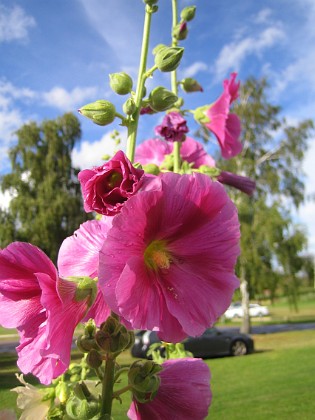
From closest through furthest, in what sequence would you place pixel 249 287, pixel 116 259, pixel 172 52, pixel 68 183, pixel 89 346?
pixel 116 259 → pixel 89 346 → pixel 172 52 → pixel 249 287 → pixel 68 183

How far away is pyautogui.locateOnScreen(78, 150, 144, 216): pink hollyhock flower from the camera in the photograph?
2.30ft

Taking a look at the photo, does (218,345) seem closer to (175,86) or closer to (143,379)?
(175,86)

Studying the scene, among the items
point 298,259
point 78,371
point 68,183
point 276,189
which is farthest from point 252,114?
point 78,371

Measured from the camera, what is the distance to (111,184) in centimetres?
74

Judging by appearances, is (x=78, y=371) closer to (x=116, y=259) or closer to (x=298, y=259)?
(x=116, y=259)

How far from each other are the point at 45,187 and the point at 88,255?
1786cm

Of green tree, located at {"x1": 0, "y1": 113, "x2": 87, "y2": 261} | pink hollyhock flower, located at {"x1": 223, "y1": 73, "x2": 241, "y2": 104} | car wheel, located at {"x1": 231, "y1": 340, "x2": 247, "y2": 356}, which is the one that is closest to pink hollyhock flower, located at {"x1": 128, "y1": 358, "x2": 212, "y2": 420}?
pink hollyhock flower, located at {"x1": 223, "y1": 73, "x2": 241, "y2": 104}

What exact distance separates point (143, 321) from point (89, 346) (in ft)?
0.52

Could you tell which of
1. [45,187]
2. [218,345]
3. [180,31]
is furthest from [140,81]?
[45,187]

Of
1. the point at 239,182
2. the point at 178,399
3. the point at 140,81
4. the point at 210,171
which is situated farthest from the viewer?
the point at 239,182

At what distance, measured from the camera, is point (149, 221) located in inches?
26.8

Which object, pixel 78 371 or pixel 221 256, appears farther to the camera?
pixel 78 371

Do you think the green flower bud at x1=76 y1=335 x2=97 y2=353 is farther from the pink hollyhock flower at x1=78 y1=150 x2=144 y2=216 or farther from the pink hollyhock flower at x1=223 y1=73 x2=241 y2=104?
the pink hollyhock flower at x1=223 y1=73 x2=241 y2=104

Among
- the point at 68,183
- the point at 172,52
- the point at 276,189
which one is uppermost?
the point at 68,183
